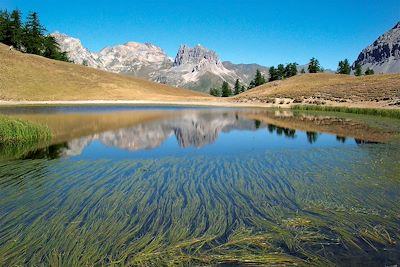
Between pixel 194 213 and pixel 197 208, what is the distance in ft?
1.49

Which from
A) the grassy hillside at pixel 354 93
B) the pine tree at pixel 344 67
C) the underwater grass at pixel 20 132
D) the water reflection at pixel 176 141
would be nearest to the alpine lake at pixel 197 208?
the water reflection at pixel 176 141

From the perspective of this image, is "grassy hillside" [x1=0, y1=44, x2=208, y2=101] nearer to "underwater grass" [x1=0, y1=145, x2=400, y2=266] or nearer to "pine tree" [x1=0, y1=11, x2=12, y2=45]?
"pine tree" [x1=0, y1=11, x2=12, y2=45]

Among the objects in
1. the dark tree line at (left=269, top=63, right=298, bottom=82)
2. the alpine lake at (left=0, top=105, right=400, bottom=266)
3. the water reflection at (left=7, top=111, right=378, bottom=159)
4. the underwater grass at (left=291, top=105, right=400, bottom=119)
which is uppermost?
the dark tree line at (left=269, top=63, right=298, bottom=82)

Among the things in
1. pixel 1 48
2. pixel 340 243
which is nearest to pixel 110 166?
pixel 340 243

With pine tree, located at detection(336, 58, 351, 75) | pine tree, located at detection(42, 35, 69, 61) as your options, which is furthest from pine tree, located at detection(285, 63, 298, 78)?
pine tree, located at detection(42, 35, 69, 61)

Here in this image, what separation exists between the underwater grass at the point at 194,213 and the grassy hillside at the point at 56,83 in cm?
8004

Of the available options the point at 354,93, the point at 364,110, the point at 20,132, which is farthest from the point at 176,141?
the point at 354,93

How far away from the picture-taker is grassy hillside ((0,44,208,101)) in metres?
89.4

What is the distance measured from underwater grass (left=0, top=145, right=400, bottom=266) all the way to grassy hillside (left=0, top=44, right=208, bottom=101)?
3151 inches

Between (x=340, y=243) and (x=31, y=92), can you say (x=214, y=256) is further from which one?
(x=31, y=92)

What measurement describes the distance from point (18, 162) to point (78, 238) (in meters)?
10.6

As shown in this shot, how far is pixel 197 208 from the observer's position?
10281 millimetres

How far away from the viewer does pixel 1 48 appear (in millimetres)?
108688

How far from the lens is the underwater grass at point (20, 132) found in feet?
72.4
